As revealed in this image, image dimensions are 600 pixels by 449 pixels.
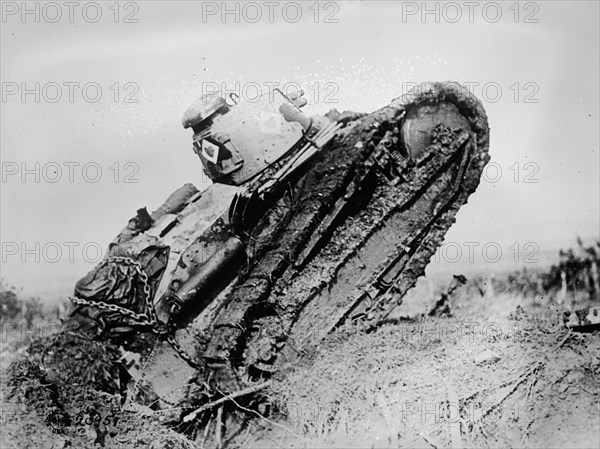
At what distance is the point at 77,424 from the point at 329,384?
5.30 feet

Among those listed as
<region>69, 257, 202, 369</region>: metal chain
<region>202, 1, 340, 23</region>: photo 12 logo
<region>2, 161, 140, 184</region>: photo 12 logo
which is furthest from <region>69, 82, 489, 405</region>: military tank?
<region>202, 1, 340, 23</region>: photo 12 logo

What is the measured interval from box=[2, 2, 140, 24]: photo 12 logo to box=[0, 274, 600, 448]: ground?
223cm

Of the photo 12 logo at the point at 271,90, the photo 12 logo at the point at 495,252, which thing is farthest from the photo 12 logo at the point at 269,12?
the photo 12 logo at the point at 495,252

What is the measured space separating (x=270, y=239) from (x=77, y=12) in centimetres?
197

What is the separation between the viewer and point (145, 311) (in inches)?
180

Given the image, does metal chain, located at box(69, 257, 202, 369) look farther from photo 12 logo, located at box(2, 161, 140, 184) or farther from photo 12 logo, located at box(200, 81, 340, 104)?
photo 12 logo, located at box(200, 81, 340, 104)

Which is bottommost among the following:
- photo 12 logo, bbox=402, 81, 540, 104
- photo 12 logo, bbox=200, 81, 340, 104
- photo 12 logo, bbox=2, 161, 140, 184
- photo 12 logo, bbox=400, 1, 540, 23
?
photo 12 logo, bbox=2, 161, 140, 184

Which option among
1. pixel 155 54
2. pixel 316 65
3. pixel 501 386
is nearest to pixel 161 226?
pixel 155 54

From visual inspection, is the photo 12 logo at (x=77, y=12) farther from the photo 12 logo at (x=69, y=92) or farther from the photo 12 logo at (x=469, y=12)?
the photo 12 logo at (x=469, y=12)

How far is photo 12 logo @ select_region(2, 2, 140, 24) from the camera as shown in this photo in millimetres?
4582

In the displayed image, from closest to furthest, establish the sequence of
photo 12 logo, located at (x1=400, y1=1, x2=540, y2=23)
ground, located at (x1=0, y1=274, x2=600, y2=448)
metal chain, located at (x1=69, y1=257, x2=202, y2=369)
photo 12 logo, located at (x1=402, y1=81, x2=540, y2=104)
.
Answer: ground, located at (x1=0, y1=274, x2=600, y2=448) → metal chain, located at (x1=69, y1=257, x2=202, y2=369) → photo 12 logo, located at (x1=400, y1=1, x2=540, y2=23) → photo 12 logo, located at (x1=402, y1=81, x2=540, y2=104)

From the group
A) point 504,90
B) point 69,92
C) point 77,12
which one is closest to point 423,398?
point 504,90

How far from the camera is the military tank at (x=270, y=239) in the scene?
15.1 ft

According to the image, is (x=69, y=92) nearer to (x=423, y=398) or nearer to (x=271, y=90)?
(x=271, y=90)
